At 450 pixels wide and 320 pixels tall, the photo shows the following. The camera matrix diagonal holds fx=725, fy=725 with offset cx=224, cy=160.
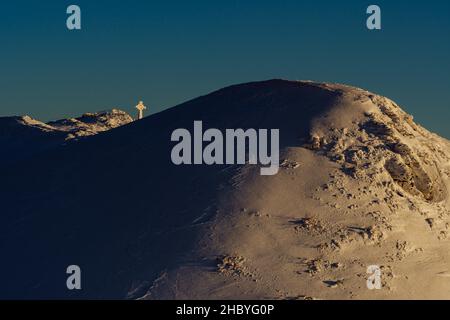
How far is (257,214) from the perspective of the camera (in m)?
13.3

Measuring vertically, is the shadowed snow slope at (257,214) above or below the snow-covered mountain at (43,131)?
below

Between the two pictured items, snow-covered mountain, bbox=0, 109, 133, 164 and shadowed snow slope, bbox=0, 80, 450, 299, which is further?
snow-covered mountain, bbox=0, 109, 133, 164

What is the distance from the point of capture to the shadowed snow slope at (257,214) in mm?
12127

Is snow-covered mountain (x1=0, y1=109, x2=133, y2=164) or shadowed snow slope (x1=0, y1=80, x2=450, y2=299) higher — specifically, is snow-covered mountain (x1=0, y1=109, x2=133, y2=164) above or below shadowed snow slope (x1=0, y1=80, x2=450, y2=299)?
above

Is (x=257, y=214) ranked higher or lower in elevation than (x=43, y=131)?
lower

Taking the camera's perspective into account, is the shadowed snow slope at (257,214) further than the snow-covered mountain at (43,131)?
No

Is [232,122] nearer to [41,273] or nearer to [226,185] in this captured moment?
[226,185]

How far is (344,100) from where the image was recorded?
1611 centimetres

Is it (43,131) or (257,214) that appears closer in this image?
(257,214)

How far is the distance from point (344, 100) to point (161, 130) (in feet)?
14.0

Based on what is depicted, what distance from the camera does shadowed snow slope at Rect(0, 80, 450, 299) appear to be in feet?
39.8
